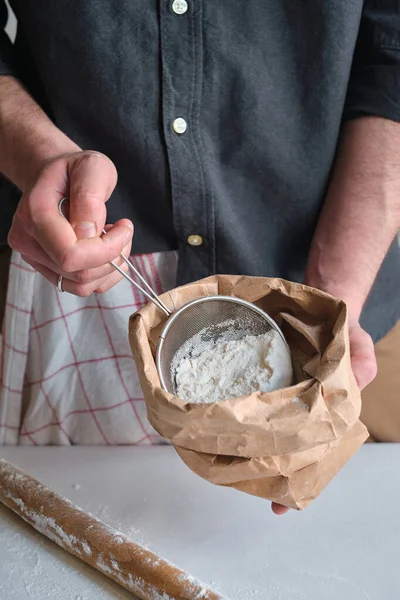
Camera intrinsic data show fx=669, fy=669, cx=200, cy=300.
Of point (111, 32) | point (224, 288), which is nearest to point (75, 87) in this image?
point (111, 32)

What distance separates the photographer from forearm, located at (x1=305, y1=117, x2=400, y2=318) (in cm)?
84

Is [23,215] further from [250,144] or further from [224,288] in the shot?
[250,144]

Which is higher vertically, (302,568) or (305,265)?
(305,265)

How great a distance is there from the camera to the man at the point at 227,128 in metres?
0.76

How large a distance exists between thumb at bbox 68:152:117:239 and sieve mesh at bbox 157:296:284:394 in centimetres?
12

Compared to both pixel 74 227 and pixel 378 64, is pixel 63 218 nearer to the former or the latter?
pixel 74 227

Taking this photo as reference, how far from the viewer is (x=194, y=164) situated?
31.3 inches

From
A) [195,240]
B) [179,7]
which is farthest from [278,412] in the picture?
[179,7]

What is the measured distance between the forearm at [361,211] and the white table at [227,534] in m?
0.23

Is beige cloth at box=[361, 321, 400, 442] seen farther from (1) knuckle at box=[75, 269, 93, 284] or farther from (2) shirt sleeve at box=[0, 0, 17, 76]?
(2) shirt sleeve at box=[0, 0, 17, 76]

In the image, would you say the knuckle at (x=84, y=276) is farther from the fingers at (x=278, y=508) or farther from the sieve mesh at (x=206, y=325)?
the fingers at (x=278, y=508)

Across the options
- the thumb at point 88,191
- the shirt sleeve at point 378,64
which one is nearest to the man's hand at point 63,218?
the thumb at point 88,191

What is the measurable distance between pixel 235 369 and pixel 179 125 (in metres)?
0.32

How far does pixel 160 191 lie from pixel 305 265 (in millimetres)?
239
